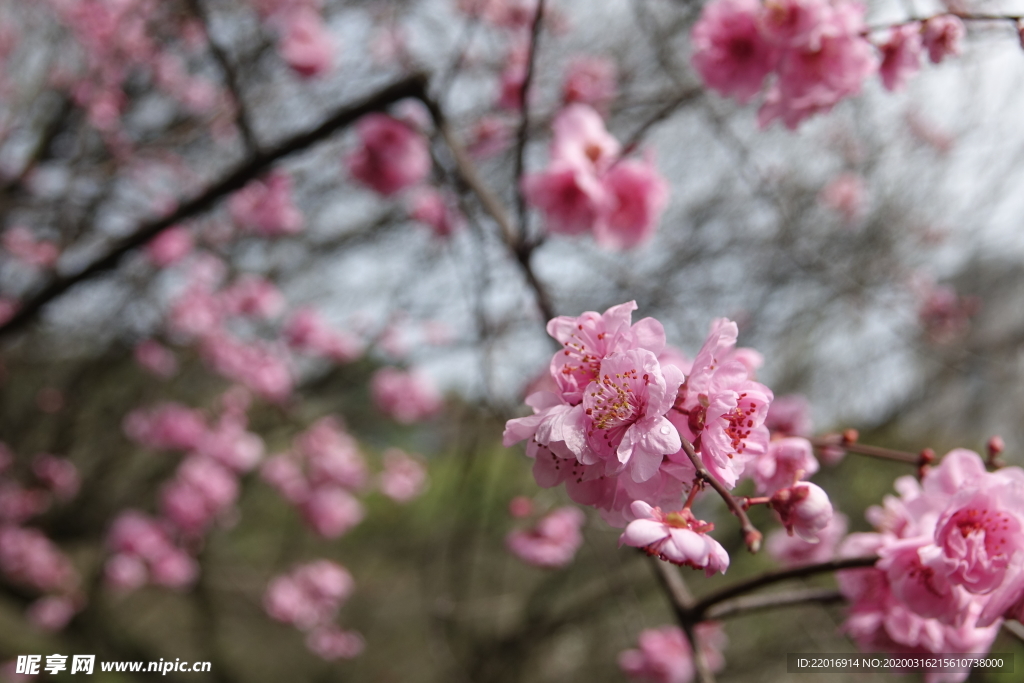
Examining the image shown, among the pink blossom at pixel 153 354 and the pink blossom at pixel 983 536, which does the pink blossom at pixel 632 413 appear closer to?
the pink blossom at pixel 983 536

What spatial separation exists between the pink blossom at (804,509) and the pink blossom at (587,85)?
1720 mm

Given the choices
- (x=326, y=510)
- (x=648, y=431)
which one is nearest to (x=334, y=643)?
(x=326, y=510)

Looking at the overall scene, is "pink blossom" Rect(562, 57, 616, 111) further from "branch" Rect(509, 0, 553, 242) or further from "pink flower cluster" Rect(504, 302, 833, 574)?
"pink flower cluster" Rect(504, 302, 833, 574)

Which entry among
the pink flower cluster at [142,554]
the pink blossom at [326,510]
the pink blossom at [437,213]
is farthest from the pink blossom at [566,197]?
the pink flower cluster at [142,554]

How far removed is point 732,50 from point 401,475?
359 cm

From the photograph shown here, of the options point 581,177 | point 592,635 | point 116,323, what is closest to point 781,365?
point 592,635

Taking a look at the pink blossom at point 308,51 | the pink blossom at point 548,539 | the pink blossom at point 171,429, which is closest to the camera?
the pink blossom at point 548,539

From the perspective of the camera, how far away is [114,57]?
374 centimetres

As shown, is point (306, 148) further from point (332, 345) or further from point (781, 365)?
point (781, 365)

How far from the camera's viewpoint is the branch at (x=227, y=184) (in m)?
1.70

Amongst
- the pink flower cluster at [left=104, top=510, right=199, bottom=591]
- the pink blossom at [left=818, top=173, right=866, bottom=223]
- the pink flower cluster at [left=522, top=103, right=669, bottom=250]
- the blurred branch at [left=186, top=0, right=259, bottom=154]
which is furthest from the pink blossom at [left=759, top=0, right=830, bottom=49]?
the pink flower cluster at [left=104, top=510, right=199, bottom=591]

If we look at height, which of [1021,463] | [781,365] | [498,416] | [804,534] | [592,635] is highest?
[804,534]

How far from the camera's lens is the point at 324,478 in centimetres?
430

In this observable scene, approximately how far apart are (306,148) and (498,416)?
959mm
